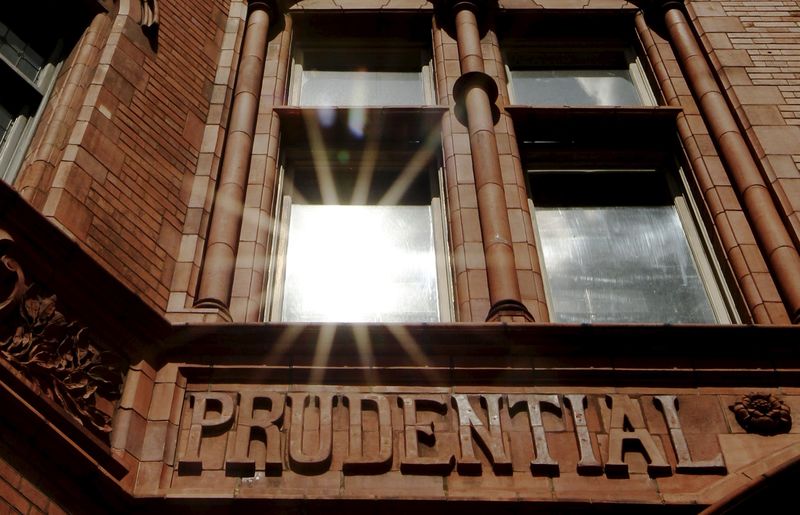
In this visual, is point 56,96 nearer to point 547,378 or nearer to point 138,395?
point 138,395

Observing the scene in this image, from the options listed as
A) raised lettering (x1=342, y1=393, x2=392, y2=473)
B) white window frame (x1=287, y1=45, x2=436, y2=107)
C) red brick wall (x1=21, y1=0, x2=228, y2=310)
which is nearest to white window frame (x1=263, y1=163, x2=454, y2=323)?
red brick wall (x1=21, y1=0, x2=228, y2=310)

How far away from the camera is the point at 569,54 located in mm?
11602

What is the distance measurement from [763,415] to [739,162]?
3460mm

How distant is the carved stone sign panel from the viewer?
5996mm

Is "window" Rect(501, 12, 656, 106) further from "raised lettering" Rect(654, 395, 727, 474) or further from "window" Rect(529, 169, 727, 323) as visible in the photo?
"raised lettering" Rect(654, 395, 727, 474)

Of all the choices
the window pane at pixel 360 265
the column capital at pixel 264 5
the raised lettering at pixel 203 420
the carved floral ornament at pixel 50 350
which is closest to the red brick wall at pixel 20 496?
the carved floral ornament at pixel 50 350

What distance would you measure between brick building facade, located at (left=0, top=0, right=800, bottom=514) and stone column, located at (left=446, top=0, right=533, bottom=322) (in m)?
0.03

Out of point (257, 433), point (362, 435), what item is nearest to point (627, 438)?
point (362, 435)

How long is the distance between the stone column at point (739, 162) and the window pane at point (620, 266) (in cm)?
79

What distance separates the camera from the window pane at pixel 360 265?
825 centimetres

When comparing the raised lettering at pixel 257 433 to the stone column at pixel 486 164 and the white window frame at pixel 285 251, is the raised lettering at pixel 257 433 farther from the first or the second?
the stone column at pixel 486 164

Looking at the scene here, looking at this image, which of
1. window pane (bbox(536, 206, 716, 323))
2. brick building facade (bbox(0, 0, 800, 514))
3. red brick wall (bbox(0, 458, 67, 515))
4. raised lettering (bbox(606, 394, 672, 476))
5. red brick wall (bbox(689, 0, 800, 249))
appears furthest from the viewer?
red brick wall (bbox(689, 0, 800, 249))

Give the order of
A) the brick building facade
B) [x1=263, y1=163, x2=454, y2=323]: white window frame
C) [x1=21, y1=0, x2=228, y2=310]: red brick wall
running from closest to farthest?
the brick building facade, [x1=21, y1=0, x2=228, y2=310]: red brick wall, [x1=263, y1=163, x2=454, y2=323]: white window frame

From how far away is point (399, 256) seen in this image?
8828 millimetres
